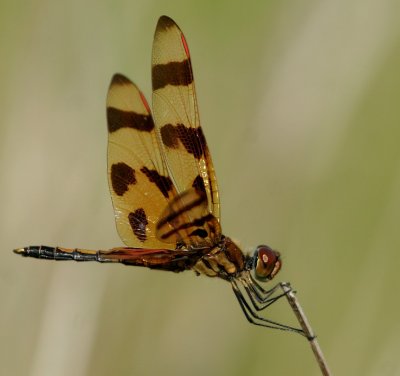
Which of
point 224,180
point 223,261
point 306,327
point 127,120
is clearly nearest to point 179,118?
point 127,120

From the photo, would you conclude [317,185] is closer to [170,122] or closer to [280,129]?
[280,129]

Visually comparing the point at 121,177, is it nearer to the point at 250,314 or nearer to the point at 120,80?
the point at 120,80

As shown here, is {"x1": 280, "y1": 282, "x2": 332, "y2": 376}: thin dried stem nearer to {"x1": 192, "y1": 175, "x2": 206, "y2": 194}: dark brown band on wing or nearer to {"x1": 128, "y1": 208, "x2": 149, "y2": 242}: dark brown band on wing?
{"x1": 192, "y1": 175, "x2": 206, "y2": 194}: dark brown band on wing

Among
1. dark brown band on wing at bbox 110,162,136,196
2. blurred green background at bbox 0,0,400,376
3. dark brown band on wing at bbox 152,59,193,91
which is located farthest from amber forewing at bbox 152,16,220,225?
blurred green background at bbox 0,0,400,376

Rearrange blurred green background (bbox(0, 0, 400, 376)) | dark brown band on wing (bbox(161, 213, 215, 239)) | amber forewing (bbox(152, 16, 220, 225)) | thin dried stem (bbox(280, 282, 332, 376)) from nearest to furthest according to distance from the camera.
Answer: thin dried stem (bbox(280, 282, 332, 376))
dark brown band on wing (bbox(161, 213, 215, 239))
amber forewing (bbox(152, 16, 220, 225))
blurred green background (bbox(0, 0, 400, 376))

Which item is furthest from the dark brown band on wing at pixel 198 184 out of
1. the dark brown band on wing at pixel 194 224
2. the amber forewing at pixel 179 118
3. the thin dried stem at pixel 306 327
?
the thin dried stem at pixel 306 327

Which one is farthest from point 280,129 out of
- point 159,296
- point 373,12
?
point 159,296
